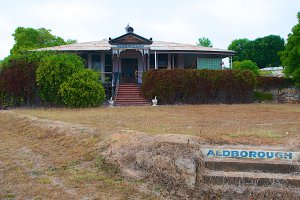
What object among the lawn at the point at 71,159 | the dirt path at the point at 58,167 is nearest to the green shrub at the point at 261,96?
the lawn at the point at 71,159

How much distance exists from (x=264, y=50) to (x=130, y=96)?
40988mm

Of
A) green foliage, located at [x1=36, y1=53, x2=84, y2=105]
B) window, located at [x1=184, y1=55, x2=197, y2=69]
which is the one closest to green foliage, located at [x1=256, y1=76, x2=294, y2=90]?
window, located at [x1=184, y1=55, x2=197, y2=69]

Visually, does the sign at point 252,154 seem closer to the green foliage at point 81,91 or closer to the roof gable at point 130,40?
the green foliage at point 81,91

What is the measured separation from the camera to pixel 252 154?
6812mm

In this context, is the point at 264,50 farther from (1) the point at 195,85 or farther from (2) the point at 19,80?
(2) the point at 19,80

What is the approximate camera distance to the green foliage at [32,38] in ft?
133

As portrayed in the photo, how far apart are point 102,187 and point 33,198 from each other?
1.07 meters

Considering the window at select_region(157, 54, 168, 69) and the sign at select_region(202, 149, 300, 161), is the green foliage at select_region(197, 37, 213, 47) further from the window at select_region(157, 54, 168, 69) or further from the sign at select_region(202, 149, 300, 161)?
the sign at select_region(202, 149, 300, 161)

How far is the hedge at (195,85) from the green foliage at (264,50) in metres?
36.5

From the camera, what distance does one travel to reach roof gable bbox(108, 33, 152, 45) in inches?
980

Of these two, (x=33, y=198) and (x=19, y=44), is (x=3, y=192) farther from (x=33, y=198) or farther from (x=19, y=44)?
(x=19, y=44)

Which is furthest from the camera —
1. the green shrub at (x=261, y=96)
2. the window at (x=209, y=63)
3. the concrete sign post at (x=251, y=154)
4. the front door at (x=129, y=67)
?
the front door at (x=129, y=67)

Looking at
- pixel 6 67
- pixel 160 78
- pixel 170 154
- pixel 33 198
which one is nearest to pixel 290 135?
pixel 170 154

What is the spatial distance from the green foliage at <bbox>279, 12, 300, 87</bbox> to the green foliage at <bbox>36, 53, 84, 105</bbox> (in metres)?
15.7
